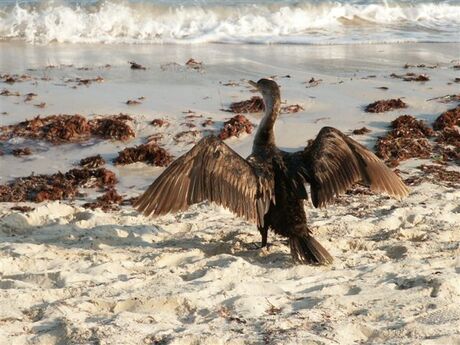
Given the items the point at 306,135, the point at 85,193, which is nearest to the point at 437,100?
the point at 306,135

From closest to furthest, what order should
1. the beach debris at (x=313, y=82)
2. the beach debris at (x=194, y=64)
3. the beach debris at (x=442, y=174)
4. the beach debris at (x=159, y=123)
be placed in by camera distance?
1. the beach debris at (x=442, y=174)
2. the beach debris at (x=159, y=123)
3. the beach debris at (x=313, y=82)
4. the beach debris at (x=194, y=64)

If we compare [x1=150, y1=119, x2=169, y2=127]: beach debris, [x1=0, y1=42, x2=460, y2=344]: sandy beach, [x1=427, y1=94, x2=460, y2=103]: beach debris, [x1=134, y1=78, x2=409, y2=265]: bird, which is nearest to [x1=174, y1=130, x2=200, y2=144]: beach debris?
[x1=0, y1=42, x2=460, y2=344]: sandy beach

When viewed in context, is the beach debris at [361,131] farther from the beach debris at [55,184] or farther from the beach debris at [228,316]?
the beach debris at [228,316]

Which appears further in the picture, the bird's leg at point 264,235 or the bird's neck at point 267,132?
the bird's neck at point 267,132

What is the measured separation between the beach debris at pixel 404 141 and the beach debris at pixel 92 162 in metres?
3.42

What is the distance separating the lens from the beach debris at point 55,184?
748 centimetres

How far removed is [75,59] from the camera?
13.9m

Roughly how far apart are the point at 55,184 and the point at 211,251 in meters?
2.59

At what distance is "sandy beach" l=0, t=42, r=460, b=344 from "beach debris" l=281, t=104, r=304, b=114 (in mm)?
137

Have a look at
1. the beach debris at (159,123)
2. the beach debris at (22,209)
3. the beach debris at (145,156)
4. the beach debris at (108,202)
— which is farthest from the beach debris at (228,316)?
the beach debris at (159,123)

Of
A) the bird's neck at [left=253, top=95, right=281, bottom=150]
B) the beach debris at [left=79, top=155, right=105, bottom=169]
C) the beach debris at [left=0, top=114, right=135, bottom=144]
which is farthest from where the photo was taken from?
the beach debris at [left=0, top=114, right=135, bottom=144]

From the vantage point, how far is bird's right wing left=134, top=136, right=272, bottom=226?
531cm

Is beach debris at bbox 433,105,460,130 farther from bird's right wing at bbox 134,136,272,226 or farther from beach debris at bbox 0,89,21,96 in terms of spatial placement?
beach debris at bbox 0,89,21,96

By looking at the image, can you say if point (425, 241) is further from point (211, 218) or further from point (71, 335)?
point (71, 335)
